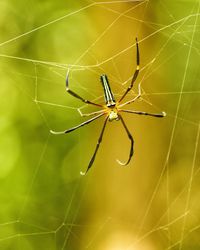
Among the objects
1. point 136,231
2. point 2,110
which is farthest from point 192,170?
point 2,110

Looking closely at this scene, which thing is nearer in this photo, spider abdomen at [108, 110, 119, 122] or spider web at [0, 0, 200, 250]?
spider abdomen at [108, 110, 119, 122]

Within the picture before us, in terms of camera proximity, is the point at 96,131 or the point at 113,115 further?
the point at 96,131

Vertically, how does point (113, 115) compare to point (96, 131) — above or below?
above

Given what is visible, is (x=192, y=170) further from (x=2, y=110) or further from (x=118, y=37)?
(x=2, y=110)

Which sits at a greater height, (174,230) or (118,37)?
(118,37)

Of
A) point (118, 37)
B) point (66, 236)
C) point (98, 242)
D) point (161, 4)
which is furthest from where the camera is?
point (66, 236)

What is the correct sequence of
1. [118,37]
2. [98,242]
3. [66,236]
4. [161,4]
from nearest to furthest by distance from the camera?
[118,37]
[161,4]
[98,242]
[66,236]

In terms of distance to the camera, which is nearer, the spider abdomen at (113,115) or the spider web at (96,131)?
the spider abdomen at (113,115)

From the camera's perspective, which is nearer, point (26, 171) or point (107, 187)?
point (107, 187)
